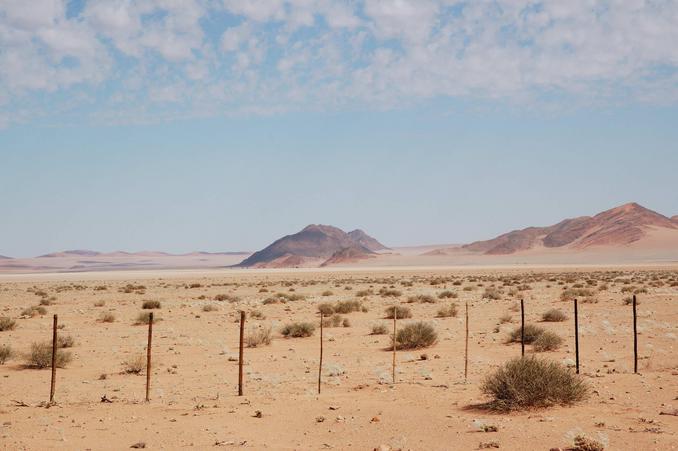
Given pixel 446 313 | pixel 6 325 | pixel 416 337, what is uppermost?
Answer: pixel 446 313

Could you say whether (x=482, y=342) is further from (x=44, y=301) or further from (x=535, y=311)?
(x=44, y=301)

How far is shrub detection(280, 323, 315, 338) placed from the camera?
25391 millimetres

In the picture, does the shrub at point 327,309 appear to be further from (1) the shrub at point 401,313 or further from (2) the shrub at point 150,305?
(2) the shrub at point 150,305

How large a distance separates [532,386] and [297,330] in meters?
13.6

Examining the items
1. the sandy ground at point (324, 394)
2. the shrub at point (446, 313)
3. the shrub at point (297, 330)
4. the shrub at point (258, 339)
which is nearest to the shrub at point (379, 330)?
the sandy ground at point (324, 394)

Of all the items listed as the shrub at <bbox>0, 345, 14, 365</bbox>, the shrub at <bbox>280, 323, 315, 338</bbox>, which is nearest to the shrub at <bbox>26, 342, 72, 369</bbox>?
the shrub at <bbox>0, 345, 14, 365</bbox>

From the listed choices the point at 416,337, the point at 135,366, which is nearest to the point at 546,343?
the point at 416,337

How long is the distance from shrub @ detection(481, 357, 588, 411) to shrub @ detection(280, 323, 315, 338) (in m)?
12.9

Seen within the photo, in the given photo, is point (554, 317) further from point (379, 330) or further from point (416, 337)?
point (416, 337)

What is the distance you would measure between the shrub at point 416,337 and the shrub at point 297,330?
4419 millimetres

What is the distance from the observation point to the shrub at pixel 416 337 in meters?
22.1

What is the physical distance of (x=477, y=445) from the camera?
10.6 m

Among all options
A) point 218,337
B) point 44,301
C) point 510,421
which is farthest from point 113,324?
point 510,421

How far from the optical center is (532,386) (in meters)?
12.9
